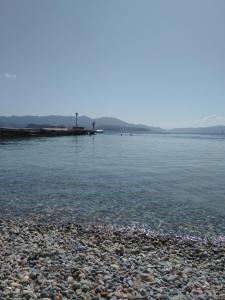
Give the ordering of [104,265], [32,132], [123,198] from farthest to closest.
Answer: [32,132] < [123,198] < [104,265]

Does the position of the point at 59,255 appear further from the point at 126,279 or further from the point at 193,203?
the point at 193,203

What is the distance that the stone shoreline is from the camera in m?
5.92

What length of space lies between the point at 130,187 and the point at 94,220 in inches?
276

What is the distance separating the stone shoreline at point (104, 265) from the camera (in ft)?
19.4

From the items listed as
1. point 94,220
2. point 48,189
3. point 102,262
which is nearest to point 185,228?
point 94,220

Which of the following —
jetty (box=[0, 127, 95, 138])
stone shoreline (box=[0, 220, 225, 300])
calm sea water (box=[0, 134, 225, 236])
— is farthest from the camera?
jetty (box=[0, 127, 95, 138])

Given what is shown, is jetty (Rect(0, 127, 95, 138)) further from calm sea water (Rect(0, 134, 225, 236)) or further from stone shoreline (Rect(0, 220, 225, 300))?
stone shoreline (Rect(0, 220, 225, 300))

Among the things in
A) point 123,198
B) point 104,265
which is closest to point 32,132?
point 123,198

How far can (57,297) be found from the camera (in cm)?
561

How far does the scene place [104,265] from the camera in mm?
7227

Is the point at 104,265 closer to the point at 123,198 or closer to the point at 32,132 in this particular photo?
the point at 123,198

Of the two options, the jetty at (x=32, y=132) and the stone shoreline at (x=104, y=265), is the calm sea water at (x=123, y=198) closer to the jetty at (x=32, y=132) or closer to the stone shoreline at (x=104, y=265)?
the stone shoreline at (x=104, y=265)

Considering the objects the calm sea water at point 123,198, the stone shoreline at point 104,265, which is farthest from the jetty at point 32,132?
the stone shoreline at point 104,265

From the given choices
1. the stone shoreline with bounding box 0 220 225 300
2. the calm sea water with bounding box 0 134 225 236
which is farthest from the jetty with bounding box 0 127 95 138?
the stone shoreline with bounding box 0 220 225 300
